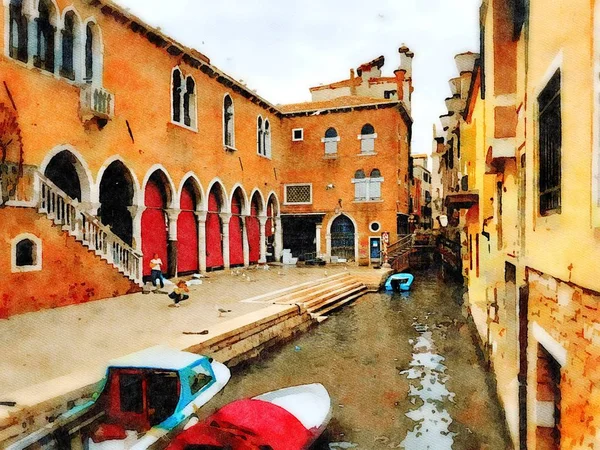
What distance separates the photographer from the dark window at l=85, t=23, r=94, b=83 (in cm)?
1298

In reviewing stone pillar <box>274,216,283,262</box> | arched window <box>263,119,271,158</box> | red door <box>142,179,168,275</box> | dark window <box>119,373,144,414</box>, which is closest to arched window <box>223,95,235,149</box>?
arched window <box>263,119,271,158</box>

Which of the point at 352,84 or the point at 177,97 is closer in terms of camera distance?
the point at 177,97

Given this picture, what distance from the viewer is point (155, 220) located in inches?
646

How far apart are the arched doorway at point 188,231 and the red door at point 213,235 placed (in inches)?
35.3

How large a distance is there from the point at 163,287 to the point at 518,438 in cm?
1116

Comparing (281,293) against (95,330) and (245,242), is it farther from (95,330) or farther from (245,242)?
(245,242)

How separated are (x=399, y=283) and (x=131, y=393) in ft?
52.6

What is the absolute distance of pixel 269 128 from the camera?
25.2m

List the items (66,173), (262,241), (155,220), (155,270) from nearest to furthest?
(66,173), (155,270), (155,220), (262,241)

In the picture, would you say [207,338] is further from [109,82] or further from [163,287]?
[109,82]

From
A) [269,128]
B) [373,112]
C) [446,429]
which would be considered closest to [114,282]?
[446,429]

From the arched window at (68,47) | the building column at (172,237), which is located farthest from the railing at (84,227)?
the building column at (172,237)

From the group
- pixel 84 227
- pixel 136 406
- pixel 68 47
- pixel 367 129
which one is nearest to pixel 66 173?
pixel 84 227

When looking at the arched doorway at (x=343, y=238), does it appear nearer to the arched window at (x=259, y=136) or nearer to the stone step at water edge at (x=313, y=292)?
the arched window at (x=259, y=136)
